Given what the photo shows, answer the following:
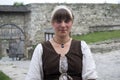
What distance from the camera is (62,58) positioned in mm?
2730

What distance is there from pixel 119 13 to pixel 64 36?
75.0 ft

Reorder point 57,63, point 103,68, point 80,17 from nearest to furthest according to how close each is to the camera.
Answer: point 57,63 → point 103,68 → point 80,17

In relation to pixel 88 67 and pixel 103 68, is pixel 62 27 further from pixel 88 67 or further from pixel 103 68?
pixel 103 68

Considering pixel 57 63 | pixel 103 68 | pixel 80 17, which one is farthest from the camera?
pixel 80 17

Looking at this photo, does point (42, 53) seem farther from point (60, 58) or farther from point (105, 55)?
point (105, 55)

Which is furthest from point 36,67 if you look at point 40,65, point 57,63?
point 57,63

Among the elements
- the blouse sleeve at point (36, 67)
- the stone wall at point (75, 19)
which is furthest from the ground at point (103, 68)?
the stone wall at point (75, 19)

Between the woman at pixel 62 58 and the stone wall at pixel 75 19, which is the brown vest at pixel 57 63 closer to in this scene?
the woman at pixel 62 58

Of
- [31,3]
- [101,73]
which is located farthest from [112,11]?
[101,73]

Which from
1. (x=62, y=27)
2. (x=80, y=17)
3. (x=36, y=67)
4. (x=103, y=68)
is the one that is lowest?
(x=103, y=68)

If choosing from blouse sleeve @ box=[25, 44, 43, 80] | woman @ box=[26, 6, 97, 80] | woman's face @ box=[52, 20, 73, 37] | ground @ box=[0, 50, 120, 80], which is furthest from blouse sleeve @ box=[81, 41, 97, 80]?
ground @ box=[0, 50, 120, 80]

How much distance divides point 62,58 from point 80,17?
2251cm

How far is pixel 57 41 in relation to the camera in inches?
110

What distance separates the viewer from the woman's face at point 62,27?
9.08 feet
